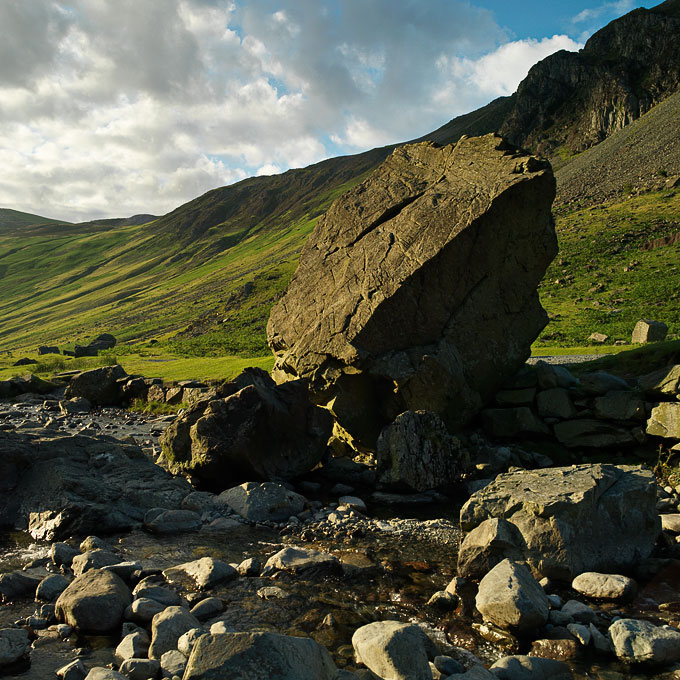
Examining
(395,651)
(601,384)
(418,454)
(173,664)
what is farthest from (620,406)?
(173,664)

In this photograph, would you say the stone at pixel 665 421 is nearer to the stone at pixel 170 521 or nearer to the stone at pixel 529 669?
the stone at pixel 529 669

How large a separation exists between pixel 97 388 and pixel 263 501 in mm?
30457

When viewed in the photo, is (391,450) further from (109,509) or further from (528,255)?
(528,255)

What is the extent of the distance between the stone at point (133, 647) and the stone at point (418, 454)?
11160 millimetres

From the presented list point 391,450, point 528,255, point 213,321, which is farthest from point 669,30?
point 391,450

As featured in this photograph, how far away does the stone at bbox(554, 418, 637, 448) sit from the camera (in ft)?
69.3

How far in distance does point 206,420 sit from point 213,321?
288 ft

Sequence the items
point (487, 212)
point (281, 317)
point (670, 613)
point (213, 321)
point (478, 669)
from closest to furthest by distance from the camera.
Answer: point (478, 669) → point (670, 613) → point (487, 212) → point (281, 317) → point (213, 321)

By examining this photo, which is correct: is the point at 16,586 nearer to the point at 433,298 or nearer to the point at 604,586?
the point at 604,586

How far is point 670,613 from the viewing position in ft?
33.4

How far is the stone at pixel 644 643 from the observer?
336 inches

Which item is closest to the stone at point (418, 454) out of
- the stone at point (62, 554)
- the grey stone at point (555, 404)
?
the grey stone at point (555, 404)

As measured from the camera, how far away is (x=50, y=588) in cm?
1081

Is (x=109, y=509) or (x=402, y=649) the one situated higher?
(x=109, y=509)
